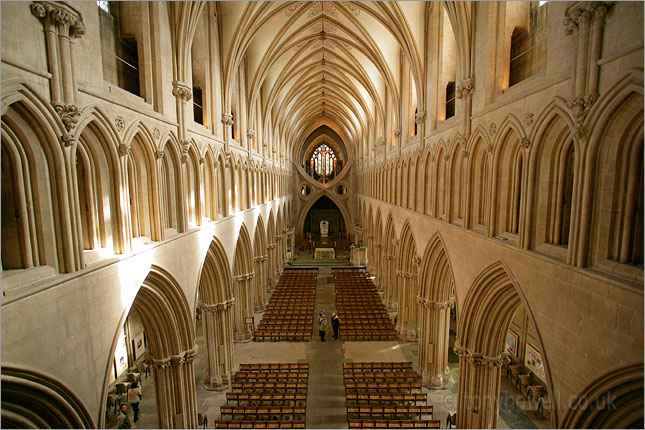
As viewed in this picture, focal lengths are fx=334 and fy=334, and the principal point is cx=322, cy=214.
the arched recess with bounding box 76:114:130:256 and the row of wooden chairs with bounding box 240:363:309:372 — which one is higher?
the arched recess with bounding box 76:114:130:256

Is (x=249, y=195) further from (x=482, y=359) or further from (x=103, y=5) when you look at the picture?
(x=482, y=359)

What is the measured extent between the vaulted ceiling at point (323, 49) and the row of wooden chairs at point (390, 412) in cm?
1120

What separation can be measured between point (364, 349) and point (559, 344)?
36.2 ft

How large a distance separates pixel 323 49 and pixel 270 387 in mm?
19869

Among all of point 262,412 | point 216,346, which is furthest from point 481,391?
point 216,346

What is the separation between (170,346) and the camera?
914 centimetres

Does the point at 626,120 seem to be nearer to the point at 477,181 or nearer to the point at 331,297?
the point at 477,181

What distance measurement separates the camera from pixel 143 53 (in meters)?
8.12

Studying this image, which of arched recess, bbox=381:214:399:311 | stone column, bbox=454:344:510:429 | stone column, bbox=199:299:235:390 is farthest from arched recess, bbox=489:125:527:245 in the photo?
arched recess, bbox=381:214:399:311

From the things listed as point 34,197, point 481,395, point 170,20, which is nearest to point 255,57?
point 170,20

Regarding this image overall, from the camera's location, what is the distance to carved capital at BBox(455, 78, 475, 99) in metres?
9.18

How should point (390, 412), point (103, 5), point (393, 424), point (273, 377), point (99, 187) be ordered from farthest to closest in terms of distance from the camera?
point (273, 377) → point (390, 412) → point (393, 424) → point (103, 5) → point (99, 187)

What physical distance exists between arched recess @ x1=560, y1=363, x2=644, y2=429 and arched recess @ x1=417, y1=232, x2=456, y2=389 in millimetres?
7212

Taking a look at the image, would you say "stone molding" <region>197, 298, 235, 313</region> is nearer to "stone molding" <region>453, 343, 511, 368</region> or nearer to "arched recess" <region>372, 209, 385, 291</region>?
"stone molding" <region>453, 343, 511, 368</region>
